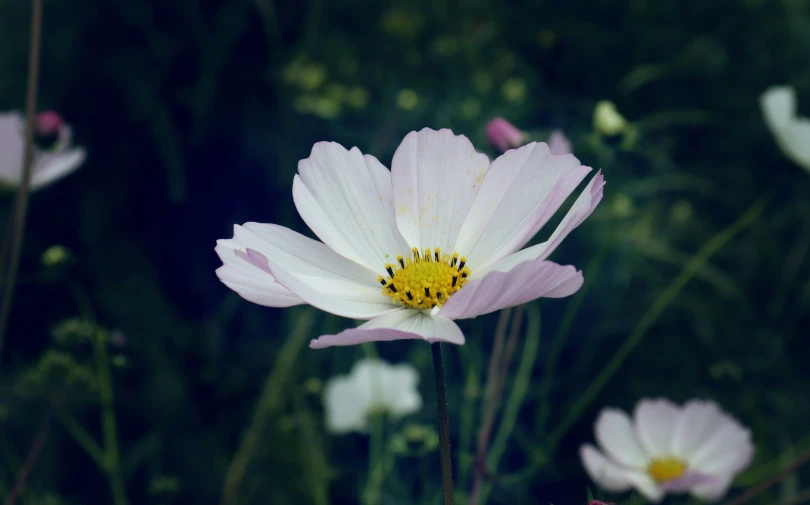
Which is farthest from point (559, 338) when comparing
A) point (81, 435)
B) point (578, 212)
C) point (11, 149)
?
point (11, 149)

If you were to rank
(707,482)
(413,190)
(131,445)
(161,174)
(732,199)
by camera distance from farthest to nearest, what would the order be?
1. (732,199)
2. (161,174)
3. (131,445)
4. (707,482)
5. (413,190)

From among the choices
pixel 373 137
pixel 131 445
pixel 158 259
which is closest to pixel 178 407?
pixel 131 445

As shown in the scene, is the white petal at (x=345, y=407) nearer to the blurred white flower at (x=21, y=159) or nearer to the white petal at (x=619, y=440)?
the white petal at (x=619, y=440)

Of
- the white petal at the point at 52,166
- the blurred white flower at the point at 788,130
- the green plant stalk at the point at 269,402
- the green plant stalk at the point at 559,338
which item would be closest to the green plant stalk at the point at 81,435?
the green plant stalk at the point at 269,402

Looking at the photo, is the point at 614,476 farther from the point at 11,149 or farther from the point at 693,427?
the point at 11,149

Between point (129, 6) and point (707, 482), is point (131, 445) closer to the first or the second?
point (129, 6)

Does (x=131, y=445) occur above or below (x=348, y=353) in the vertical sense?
below
